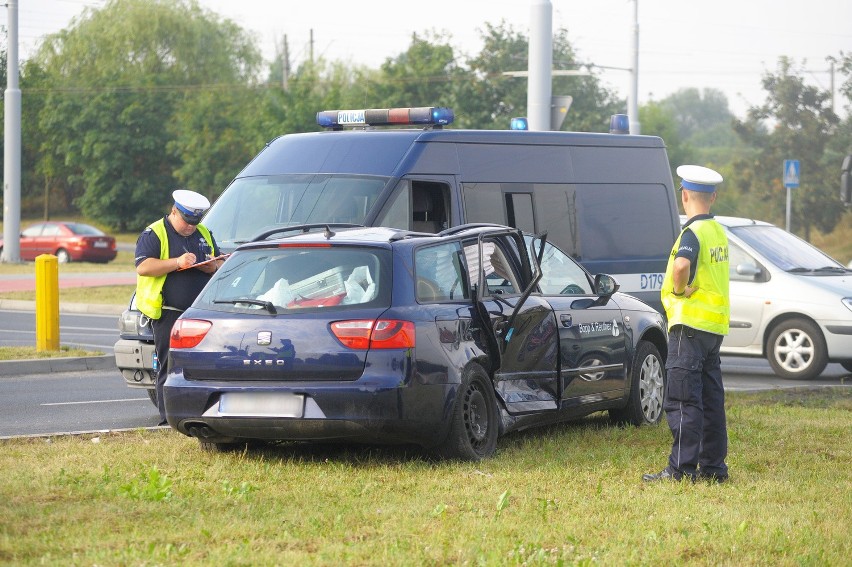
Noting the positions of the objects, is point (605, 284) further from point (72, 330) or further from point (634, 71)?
point (634, 71)

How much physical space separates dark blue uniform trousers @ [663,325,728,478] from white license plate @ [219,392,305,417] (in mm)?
2103

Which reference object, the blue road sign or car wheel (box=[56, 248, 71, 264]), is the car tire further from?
car wheel (box=[56, 248, 71, 264])

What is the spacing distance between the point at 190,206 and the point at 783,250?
8.30 metres

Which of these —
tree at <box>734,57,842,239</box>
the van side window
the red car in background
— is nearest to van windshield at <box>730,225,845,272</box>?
the van side window

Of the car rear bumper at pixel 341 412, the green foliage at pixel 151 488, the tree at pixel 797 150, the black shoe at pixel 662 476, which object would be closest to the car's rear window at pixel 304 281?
the car rear bumper at pixel 341 412

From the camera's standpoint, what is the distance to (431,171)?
11.2 meters

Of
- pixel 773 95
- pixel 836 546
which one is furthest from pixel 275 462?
pixel 773 95

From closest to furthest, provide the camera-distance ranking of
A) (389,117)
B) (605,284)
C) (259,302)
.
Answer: (259,302)
(605,284)
(389,117)

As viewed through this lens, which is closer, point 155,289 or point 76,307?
point 155,289

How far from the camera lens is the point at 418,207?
11086 millimetres

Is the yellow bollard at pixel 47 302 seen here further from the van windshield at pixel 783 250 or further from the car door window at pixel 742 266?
the van windshield at pixel 783 250

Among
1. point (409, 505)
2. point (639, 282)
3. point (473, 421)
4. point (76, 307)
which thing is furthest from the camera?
point (76, 307)

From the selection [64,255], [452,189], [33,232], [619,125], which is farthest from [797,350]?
[33,232]

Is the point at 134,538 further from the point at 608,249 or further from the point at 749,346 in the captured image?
the point at 749,346
